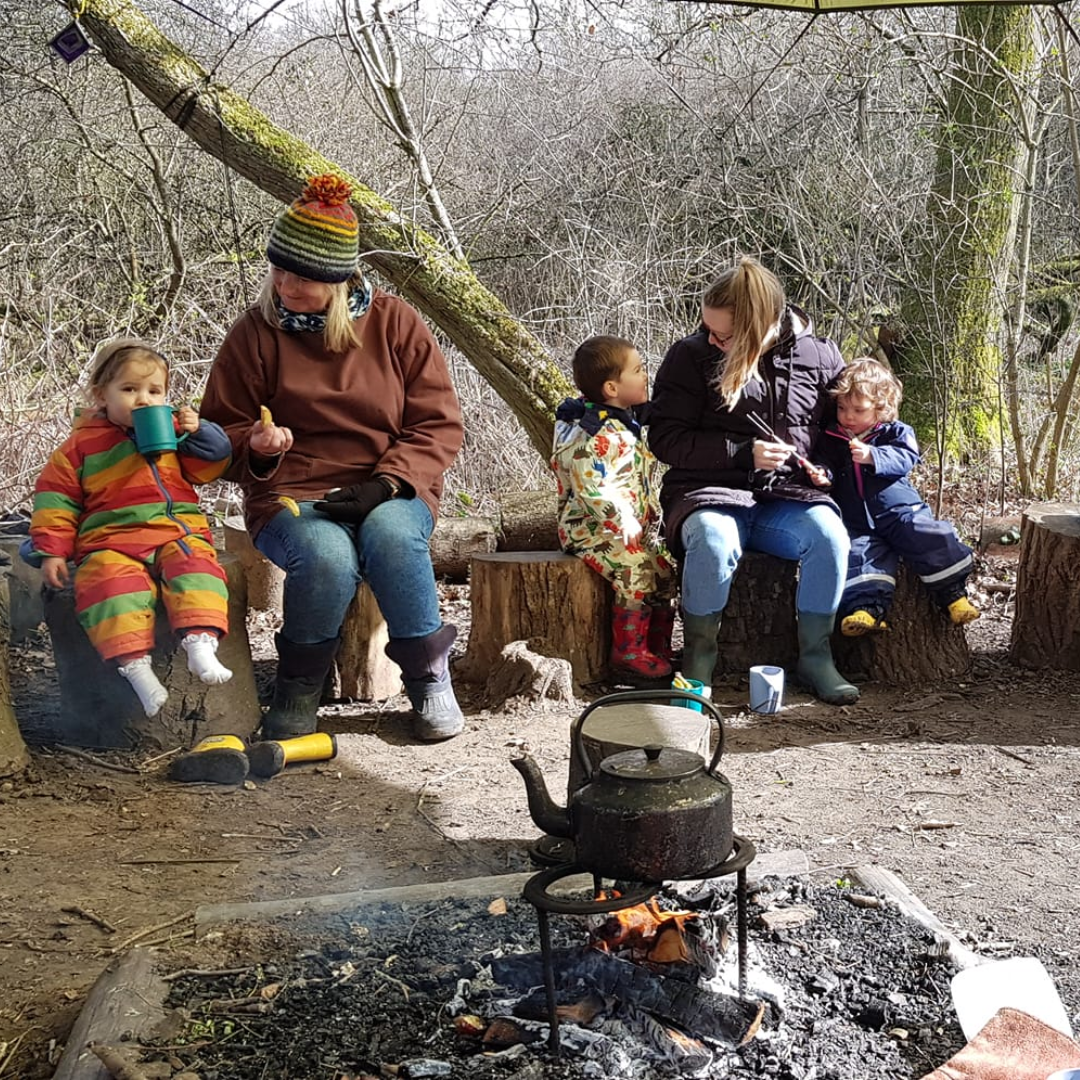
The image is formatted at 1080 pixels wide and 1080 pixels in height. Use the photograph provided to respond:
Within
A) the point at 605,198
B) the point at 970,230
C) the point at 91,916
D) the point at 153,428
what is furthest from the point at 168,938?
the point at 605,198

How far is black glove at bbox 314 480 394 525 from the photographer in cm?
416

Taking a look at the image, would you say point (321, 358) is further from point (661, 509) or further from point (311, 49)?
point (311, 49)

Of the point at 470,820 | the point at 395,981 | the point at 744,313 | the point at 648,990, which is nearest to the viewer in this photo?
the point at 648,990

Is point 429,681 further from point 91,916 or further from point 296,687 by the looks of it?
point 91,916

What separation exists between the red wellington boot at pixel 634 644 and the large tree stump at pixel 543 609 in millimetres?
83

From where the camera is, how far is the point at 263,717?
4.30m

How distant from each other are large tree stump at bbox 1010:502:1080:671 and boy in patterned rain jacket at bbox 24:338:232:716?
3097 mm

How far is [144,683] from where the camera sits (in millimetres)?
3873

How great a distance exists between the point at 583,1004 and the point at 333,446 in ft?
8.24

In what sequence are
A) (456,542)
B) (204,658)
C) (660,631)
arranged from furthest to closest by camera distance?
(456,542), (660,631), (204,658)

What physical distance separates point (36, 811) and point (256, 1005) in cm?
161

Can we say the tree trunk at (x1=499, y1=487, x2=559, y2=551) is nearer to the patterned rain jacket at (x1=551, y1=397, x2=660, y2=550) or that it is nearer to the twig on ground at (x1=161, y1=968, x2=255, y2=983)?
the patterned rain jacket at (x1=551, y1=397, x2=660, y2=550)

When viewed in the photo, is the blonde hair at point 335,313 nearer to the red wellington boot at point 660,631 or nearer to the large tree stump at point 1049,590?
the red wellington boot at point 660,631

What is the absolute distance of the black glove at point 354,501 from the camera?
416 centimetres
